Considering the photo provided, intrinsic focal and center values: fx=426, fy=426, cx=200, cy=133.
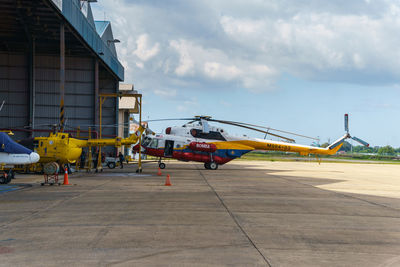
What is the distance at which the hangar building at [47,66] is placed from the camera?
112ft

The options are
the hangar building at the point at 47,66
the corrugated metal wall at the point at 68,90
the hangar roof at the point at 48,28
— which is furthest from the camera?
the corrugated metal wall at the point at 68,90

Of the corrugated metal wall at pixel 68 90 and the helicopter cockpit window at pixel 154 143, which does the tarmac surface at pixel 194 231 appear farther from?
the corrugated metal wall at pixel 68 90

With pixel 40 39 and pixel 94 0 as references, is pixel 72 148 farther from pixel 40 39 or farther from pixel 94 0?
pixel 94 0

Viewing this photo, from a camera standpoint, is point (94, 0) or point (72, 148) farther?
point (94, 0)

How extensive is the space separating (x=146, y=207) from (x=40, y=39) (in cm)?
3270

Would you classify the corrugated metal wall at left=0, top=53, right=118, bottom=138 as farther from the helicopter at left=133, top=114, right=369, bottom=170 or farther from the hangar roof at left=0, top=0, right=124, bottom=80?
the helicopter at left=133, top=114, right=369, bottom=170

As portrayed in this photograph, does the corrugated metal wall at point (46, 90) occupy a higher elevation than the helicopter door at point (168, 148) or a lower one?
higher

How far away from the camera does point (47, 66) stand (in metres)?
42.4

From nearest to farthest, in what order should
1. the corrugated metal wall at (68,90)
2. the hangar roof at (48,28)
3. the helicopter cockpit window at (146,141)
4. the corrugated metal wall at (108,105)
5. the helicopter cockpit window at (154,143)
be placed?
1. the hangar roof at (48,28)
2. the helicopter cockpit window at (154,143)
3. the helicopter cockpit window at (146,141)
4. the corrugated metal wall at (68,90)
5. the corrugated metal wall at (108,105)

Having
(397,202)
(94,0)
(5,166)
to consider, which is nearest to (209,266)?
(397,202)

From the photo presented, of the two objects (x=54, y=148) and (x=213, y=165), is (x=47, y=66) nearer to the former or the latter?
(x=213, y=165)

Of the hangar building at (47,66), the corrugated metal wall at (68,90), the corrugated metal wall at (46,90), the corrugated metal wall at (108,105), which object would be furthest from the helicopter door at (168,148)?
the corrugated metal wall at (108,105)

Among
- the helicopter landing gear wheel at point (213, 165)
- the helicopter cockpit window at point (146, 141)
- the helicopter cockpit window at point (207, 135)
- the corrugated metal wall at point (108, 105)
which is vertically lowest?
the helicopter landing gear wheel at point (213, 165)

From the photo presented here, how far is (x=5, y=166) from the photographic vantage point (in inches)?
734
